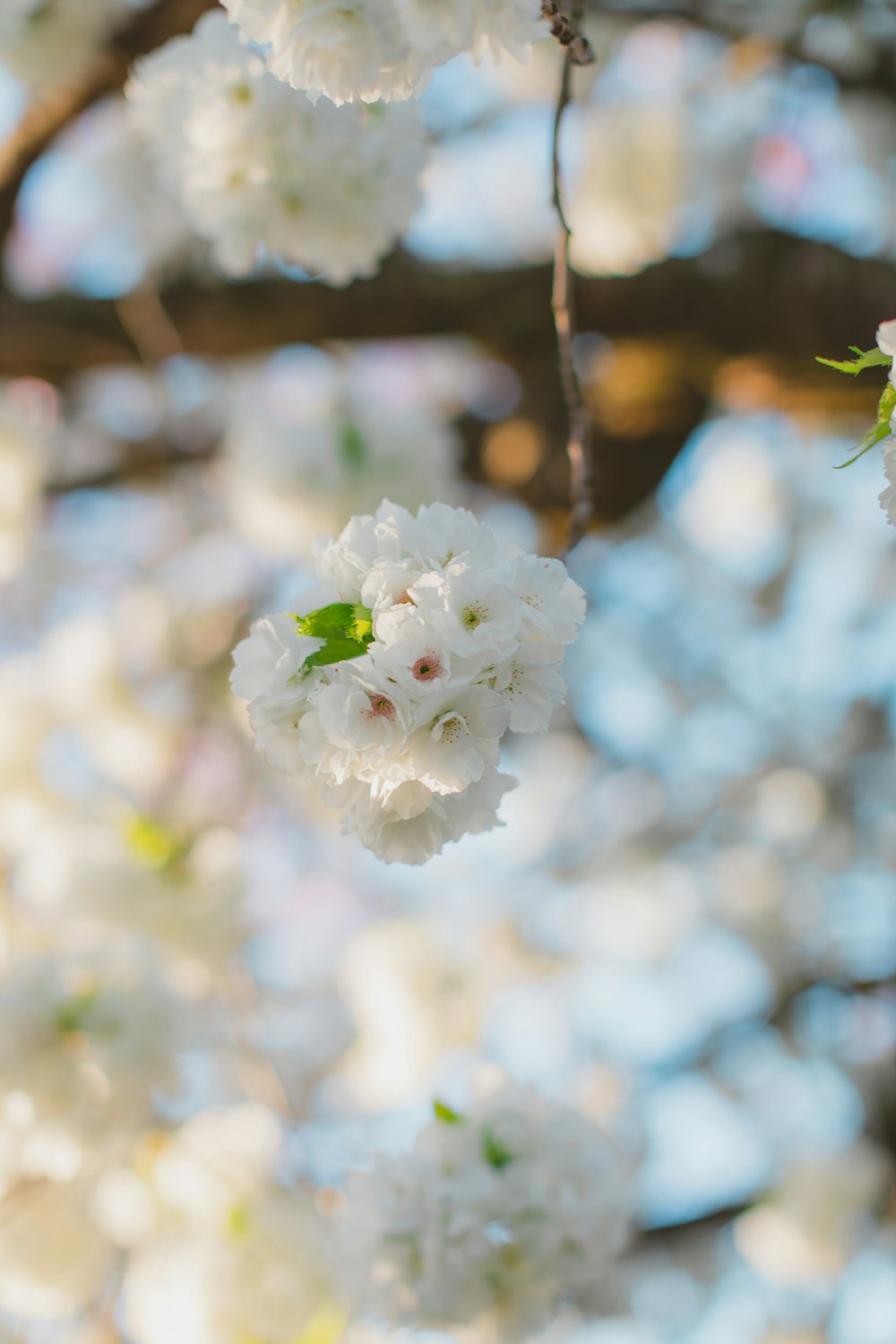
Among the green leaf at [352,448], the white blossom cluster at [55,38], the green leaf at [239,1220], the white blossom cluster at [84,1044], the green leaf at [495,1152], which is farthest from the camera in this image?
the green leaf at [352,448]

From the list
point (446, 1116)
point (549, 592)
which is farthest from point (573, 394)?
point (446, 1116)

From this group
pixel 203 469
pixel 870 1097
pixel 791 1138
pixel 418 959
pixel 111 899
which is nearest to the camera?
pixel 111 899

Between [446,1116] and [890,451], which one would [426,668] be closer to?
[890,451]

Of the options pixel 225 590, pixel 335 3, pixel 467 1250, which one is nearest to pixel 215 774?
pixel 225 590

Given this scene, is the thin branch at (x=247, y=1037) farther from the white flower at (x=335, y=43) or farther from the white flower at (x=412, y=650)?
the white flower at (x=335, y=43)

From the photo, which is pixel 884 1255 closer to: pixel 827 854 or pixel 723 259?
pixel 827 854

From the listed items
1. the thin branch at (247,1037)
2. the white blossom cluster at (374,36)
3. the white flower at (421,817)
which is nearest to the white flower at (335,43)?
the white blossom cluster at (374,36)
